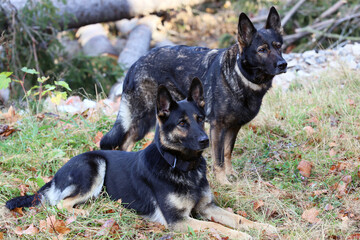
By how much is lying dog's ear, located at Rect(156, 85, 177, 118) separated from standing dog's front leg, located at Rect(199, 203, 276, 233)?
967mm

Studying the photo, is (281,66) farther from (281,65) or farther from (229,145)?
(229,145)

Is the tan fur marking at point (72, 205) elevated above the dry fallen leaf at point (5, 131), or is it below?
above

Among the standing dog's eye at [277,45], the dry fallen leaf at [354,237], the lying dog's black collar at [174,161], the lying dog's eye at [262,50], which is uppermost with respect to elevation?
the standing dog's eye at [277,45]

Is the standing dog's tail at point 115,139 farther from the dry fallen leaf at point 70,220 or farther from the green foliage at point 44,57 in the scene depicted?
the green foliage at point 44,57

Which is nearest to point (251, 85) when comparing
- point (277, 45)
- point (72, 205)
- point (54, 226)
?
point (277, 45)

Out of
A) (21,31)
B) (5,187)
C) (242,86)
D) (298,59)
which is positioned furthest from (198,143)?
(298,59)

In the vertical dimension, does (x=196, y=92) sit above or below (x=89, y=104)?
above

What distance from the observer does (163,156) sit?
375 centimetres

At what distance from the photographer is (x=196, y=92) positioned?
150 inches

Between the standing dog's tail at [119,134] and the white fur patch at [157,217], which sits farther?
the standing dog's tail at [119,134]

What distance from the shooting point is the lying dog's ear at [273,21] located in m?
4.49

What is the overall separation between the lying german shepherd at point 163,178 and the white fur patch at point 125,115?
88cm

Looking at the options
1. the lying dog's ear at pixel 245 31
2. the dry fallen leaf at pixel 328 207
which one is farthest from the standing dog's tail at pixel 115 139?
the dry fallen leaf at pixel 328 207

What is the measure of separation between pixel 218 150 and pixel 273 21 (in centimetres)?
158
